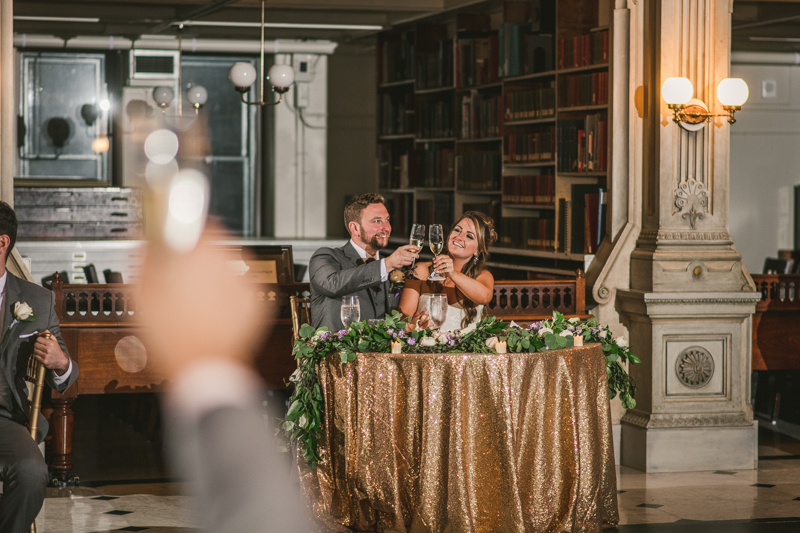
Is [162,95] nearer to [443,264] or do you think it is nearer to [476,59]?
[476,59]

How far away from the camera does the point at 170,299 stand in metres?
11.3

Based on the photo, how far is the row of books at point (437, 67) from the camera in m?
9.32

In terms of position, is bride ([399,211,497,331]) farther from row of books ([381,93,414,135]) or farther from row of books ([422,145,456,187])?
row of books ([381,93,414,135])

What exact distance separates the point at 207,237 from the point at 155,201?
0.90 meters

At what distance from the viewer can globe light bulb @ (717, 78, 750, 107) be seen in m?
5.56

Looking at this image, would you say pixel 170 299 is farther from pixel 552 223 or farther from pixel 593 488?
pixel 593 488

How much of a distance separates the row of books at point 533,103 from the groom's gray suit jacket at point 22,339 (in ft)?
14.3

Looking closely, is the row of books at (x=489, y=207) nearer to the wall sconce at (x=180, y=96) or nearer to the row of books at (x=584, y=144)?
the row of books at (x=584, y=144)

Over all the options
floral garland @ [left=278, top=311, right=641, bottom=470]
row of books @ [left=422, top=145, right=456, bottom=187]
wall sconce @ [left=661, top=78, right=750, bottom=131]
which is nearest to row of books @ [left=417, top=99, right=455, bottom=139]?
row of books @ [left=422, top=145, right=456, bottom=187]

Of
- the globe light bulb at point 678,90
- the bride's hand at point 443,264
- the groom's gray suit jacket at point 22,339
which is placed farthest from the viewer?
the globe light bulb at point 678,90

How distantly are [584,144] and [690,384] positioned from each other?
5.93 feet

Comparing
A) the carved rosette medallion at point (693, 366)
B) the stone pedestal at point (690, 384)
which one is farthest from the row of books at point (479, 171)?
the carved rosette medallion at point (693, 366)

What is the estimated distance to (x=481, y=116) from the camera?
861cm

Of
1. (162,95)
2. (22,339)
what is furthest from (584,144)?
(162,95)
